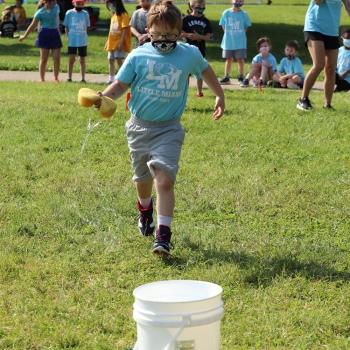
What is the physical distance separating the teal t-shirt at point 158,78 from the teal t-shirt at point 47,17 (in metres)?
8.75

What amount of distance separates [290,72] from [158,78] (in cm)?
940

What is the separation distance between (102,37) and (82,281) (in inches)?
821

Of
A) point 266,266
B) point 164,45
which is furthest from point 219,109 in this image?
point 266,266

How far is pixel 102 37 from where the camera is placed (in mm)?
24312

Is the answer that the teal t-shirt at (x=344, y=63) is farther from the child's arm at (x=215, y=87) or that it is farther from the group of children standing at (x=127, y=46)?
the child's arm at (x=215, y=87)

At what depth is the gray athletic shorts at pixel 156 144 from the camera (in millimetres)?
4715

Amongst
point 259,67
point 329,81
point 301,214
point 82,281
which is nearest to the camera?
point 82,281

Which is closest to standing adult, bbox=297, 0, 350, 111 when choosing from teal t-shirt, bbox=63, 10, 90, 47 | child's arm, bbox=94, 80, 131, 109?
child's arm, bbox=94, 80, 131, 109

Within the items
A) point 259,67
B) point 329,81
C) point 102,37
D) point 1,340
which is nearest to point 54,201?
point 1,340

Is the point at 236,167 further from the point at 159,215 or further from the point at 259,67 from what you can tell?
the point at 259,67

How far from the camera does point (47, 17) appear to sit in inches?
516

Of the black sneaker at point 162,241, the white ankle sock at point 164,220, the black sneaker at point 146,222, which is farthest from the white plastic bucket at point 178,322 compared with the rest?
the black sneaker at point 146,222

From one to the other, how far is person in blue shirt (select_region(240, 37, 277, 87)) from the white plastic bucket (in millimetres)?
10892

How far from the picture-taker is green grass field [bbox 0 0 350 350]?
3.68 m
